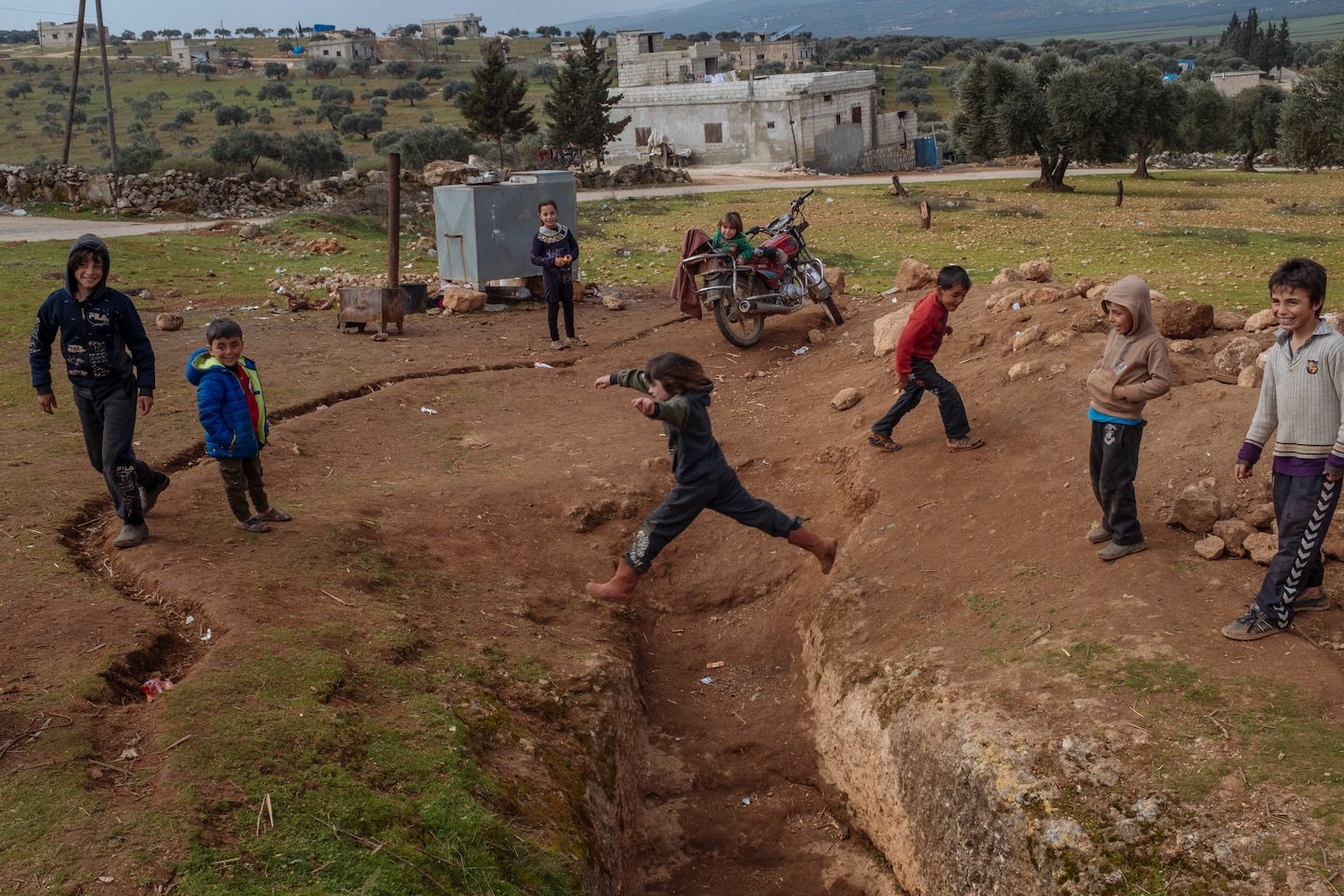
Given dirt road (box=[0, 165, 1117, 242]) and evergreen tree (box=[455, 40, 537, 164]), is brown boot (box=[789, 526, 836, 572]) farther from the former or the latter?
evergreen tree (box=[455, 40, 537, 164])

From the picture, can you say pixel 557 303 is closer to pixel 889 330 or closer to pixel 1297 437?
pixel 889 330

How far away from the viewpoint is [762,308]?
1211 cm

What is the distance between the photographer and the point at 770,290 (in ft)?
40.3

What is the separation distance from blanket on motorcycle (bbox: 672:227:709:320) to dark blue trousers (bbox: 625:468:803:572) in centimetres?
620

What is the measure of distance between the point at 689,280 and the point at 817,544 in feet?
20.6

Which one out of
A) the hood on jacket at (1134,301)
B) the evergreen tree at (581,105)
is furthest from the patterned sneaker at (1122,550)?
the evergreen tree at (581,105)

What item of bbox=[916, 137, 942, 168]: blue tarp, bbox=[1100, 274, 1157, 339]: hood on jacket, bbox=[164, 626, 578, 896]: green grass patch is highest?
bbox=[916, 137, 942, 168]: blue tarp

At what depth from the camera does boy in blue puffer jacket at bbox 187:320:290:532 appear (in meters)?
6.41

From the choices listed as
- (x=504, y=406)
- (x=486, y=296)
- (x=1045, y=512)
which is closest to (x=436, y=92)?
(x=486, y=296)

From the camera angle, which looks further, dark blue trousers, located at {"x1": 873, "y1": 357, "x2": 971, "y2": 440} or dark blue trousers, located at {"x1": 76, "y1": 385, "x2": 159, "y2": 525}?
dark blue trousers, located at {"x1": 873, "y1": 357, "x2": 971, "y2": 440}

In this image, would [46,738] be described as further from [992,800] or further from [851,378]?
[851,378]

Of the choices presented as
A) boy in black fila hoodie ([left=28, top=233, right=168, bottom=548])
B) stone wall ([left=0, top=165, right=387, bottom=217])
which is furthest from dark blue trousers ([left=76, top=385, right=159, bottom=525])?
stone wall ([left=0, top=165, right=387, bottom=217])

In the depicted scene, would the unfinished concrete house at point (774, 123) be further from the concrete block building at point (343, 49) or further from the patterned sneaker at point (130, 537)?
the concrete block building at point (343, 49)

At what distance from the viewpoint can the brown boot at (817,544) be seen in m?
6.66
